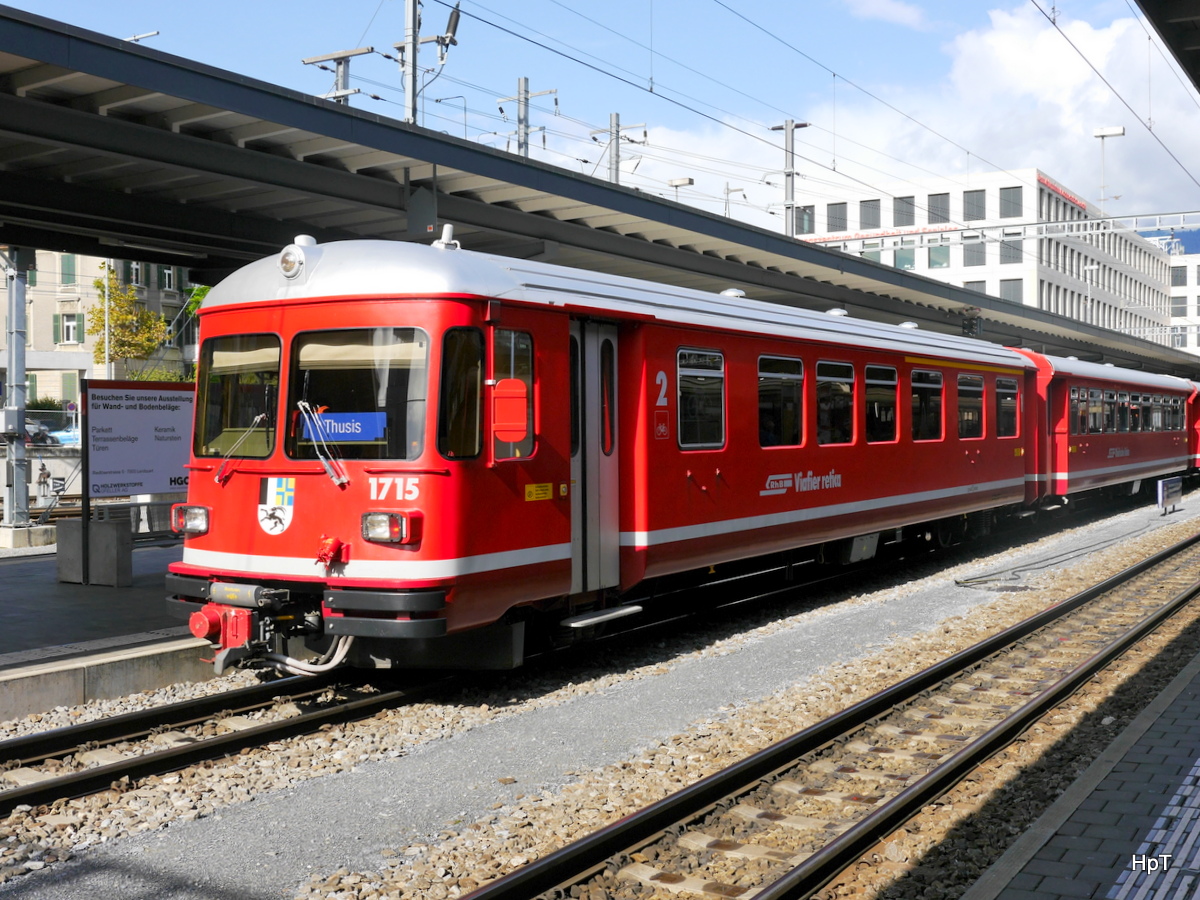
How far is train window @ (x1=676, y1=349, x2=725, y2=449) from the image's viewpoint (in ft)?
31.3

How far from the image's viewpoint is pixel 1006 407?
669 inches

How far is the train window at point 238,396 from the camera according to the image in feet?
25.6

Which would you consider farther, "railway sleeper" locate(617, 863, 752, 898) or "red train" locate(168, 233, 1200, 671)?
"red train" locate(168, 233, 1200, 671)

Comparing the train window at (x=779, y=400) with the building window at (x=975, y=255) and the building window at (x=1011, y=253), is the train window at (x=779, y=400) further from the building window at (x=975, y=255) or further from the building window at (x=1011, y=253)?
the building window at (x=975, y=255)

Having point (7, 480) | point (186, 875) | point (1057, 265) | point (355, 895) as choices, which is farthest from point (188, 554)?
point (1057, 265)

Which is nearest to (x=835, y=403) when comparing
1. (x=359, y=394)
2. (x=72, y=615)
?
(x=359, y=394)

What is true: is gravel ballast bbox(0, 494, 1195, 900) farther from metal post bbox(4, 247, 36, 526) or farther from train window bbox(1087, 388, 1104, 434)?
train window bbox(1087, 388, 1104, 434)

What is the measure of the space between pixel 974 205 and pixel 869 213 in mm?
7732

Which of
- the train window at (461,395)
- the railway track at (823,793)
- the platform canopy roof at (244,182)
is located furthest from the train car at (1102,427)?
the train window at (461,395)

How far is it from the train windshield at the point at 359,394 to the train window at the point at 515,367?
0.53m

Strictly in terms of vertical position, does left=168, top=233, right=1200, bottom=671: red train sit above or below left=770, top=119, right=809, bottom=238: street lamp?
below

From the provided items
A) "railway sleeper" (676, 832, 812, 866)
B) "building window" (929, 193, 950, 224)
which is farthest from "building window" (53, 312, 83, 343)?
"railway sleeper" (676, 832, 812, 866)

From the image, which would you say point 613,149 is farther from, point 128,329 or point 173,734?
point 173,734

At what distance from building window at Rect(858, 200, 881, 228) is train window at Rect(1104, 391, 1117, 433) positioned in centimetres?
6029
